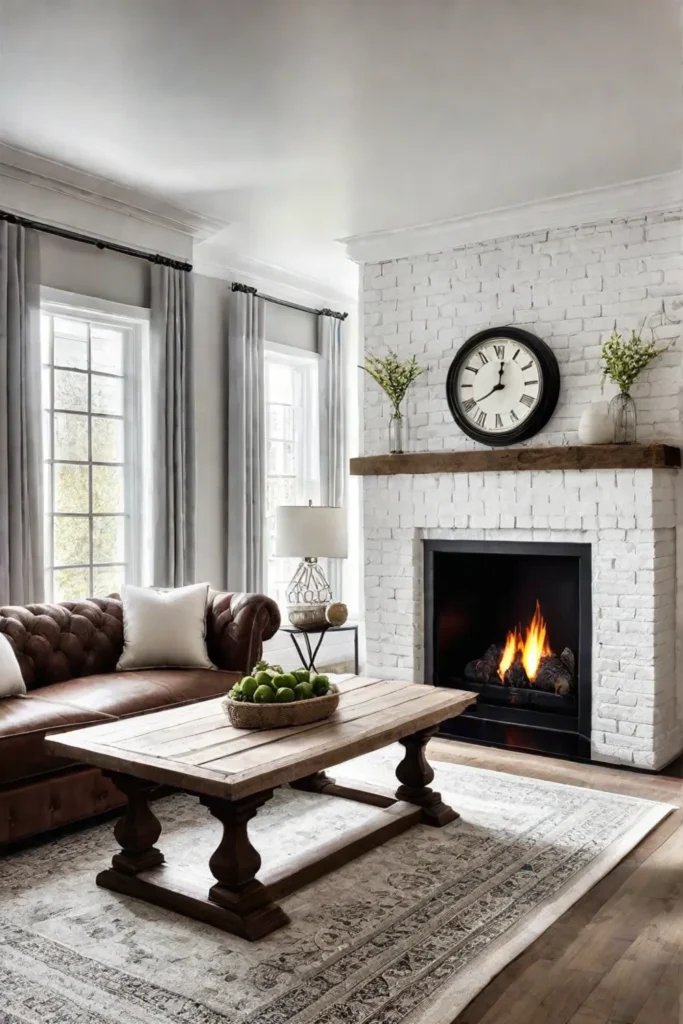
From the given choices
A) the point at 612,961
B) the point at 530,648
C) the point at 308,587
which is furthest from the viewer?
the point at 308,587

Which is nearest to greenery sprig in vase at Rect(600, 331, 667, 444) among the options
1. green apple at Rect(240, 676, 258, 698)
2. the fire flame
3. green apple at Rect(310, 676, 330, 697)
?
the fire flame

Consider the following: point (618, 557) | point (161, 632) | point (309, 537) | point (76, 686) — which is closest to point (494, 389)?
point (618, 557)

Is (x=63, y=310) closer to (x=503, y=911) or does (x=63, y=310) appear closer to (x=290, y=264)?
(x=290, y=264)

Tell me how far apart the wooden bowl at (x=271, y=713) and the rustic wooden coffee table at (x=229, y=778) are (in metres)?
0.03

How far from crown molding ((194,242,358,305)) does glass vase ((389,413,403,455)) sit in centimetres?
152

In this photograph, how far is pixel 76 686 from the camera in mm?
3855

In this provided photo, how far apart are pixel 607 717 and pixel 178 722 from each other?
7.55ft

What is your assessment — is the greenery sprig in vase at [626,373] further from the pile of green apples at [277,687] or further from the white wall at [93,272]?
the white wall at [93,272]

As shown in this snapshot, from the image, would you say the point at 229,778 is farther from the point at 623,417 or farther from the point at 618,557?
the point at 623,417

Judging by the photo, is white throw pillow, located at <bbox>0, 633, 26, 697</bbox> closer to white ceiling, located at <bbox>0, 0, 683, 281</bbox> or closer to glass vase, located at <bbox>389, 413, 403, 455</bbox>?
white ceiling, located at <bbox>0, 0, 683, 281</bbox>

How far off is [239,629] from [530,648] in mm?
1676

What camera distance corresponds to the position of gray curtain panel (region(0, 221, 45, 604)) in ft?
13.8

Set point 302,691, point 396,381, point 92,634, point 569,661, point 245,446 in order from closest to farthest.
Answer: point 302,691 → point 92,634 → point 569,661 → point 396,381 → point 245,446

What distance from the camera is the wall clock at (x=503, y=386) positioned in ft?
15.5
